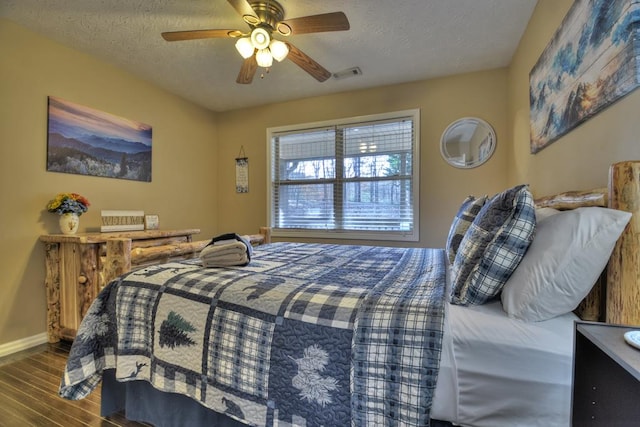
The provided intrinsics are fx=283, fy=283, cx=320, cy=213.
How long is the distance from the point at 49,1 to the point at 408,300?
10.1 feet

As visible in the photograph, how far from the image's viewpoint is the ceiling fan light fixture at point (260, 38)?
1.88m

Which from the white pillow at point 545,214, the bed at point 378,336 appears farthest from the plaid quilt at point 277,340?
the white pillow at point 545,214

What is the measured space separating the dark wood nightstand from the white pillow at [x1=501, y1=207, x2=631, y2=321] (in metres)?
0.17

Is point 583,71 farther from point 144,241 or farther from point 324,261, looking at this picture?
point 144,241

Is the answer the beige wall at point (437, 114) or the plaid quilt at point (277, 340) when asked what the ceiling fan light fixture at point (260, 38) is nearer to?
the plaid quilt at point (277, 340)

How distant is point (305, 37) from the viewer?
2.44 m

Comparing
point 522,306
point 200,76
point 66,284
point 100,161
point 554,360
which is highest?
point 200,76

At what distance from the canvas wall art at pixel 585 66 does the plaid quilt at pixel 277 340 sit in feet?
3.46

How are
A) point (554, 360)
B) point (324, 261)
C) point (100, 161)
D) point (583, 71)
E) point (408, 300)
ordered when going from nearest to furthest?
point (554, 360)
point (408, 300)
point (583, 71)
point (324, 261)
point (100, 161)

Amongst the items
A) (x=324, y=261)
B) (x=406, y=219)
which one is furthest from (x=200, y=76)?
(x=406, y=219)

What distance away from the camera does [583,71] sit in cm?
139

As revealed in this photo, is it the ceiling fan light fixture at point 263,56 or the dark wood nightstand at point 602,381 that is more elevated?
the ceiling fan light fixture at point 263,56

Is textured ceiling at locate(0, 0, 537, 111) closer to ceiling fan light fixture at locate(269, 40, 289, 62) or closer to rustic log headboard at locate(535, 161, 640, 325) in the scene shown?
ceiling fan light fixture at locate(269, 40, 289, 62)

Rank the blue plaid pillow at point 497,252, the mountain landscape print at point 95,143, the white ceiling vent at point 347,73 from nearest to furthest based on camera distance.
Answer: the blue plaid pillow at point 497,252
the mountain landscape print at point 95,143
the white ceiling vent at point 347,73
